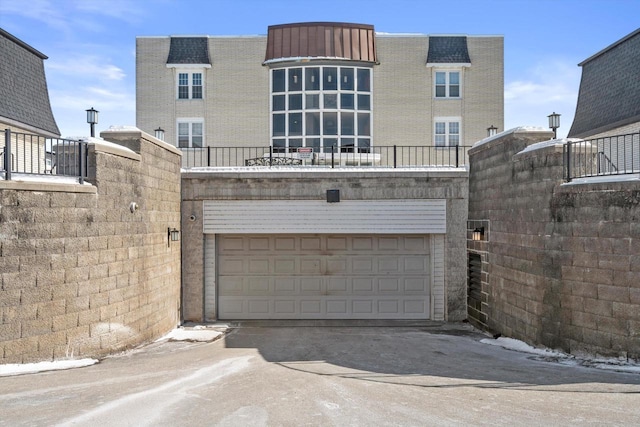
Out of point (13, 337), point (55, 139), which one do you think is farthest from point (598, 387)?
point (55, 139)

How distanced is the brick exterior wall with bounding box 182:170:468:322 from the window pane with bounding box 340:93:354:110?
7301mm

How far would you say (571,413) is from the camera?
6098 millimetres

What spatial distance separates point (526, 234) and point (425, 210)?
3.90 meters

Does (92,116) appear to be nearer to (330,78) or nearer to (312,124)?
(312,124)

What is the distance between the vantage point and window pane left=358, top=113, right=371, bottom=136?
2103cm

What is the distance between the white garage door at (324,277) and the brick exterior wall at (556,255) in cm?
244

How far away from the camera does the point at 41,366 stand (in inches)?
317

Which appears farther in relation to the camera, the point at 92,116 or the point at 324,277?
the point at 324,277

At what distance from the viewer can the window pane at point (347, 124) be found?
2077 cm

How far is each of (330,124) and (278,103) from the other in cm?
239

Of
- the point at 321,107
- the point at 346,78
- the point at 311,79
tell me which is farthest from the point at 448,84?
the point at 311,79

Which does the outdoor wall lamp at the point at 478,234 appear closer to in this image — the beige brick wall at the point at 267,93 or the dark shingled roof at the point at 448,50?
the beige brick wall at the point at 267,93

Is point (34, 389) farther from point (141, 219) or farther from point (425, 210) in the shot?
point (425, 210)

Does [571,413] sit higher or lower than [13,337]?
lower
